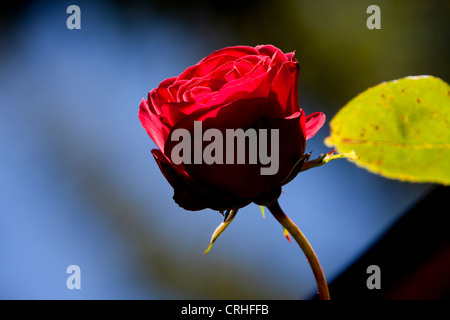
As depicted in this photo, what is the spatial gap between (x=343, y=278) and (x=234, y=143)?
41 centimetres

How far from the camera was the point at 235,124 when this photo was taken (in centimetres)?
23

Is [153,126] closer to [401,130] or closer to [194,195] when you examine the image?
[194,195]

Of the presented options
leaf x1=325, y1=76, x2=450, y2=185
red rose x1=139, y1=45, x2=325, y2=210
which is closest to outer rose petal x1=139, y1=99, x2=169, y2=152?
red rose x1=139, y1=45, x2=325, y2=210

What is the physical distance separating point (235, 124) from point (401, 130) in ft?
0.35

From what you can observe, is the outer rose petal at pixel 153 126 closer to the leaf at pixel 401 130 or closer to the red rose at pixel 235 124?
the red rose at pixel 235 124

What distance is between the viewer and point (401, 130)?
26 centimetres

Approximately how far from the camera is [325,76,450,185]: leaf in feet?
0.78

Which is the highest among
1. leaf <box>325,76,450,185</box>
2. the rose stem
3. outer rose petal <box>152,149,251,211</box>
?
leaf <box>325,76,450,185</box>

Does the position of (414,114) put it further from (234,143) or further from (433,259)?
(433,259)

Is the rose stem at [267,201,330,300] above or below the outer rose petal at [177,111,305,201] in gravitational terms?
below

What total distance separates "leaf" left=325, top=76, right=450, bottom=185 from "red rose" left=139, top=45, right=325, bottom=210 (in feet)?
0.15

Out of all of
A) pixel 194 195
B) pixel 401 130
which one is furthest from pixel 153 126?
pixel 401 130

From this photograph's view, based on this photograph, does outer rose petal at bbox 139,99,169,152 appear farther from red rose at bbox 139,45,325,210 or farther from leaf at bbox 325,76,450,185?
leaf at bbox 325,76,450,185

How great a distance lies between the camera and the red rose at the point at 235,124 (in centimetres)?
23
